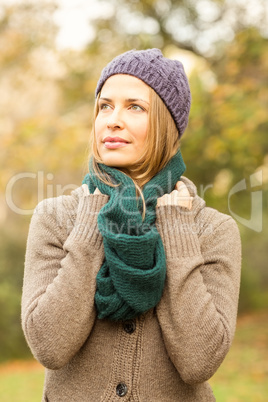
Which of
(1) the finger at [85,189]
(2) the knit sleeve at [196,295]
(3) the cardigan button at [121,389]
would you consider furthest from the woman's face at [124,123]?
(3) the cardigan button at [121,389]

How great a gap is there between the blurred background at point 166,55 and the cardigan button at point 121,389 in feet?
15.0

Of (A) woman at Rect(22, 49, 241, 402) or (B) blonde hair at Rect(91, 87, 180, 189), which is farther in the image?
(B) blonde hair at Rect(91, 87, 180, 189)

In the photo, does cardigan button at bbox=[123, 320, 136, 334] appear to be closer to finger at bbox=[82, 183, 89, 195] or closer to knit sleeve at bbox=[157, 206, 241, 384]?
knit sleeve at bbox=[157, 206, 241, 384]

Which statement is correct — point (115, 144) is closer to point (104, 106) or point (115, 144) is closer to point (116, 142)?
point (116, 142)

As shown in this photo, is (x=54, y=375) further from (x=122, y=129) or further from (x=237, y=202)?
(x=237, y=202)

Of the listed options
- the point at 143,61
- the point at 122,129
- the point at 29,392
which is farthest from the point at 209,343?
the point at 29,392

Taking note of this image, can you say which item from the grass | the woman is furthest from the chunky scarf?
the grass

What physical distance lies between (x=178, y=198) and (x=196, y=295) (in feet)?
1.42

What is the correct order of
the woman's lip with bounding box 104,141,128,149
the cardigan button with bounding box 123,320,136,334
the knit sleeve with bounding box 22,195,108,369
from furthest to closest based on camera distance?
the woman's lip with bounding box 104,141,128,149
the cardigan button with bounding box 123,320,136,334
the knit sleeve with bounding box 22,195,108,369

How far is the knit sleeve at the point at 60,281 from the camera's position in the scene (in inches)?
69.9

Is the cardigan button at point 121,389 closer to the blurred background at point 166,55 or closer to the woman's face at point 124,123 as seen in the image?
the woman's face at point 124,123

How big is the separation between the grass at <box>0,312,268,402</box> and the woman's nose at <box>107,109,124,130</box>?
506 centimetres

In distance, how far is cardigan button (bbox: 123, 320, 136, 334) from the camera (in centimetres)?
193

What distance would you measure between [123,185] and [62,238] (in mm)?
340
